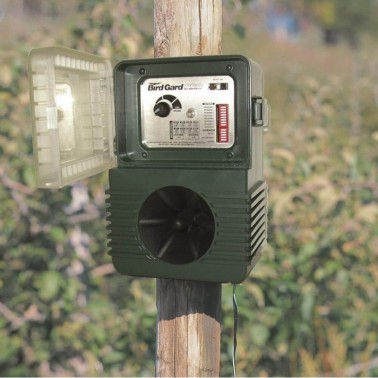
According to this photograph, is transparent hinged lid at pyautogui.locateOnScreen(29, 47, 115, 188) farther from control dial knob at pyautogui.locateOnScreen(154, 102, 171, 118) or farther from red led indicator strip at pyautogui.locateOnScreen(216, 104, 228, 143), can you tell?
red led indicator strip at pyautogui.locateOnScreen(216, 104, 228, 143)

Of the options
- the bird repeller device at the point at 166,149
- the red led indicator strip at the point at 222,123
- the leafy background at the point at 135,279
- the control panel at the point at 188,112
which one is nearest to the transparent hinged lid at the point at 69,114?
the bird repeller device at the point at 166,149

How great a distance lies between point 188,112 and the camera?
1.56m

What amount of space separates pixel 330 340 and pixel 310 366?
0.17 m

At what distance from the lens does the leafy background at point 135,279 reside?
2762mm

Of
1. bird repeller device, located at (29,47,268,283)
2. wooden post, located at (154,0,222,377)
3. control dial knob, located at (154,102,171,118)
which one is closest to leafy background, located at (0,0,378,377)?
wooden post, located at (154,0,222,377)

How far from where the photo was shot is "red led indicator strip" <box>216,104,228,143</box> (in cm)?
152

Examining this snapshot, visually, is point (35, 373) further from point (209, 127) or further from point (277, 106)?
point (277, 106)

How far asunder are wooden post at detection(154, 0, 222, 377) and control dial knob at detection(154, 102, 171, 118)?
0.57 feet

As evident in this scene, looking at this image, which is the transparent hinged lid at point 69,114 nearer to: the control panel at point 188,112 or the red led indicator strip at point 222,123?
the control panel at point 188,112

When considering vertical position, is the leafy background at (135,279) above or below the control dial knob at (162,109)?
below

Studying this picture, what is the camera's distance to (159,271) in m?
1.56

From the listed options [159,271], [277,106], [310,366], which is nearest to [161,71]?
[159,271]

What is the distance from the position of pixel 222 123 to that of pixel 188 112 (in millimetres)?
96

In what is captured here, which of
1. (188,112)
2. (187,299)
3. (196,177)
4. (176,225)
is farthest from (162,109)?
(187,299)
